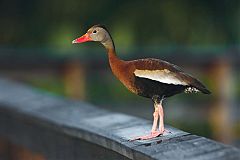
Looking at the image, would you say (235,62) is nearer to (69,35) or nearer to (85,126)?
(85,126)

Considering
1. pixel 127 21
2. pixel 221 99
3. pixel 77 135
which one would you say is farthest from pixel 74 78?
pixel 127 21

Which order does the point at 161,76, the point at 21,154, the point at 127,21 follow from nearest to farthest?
the point at 161,76 < the point at 21,154 < the point at 127,21

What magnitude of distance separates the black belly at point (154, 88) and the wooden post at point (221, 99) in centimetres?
705

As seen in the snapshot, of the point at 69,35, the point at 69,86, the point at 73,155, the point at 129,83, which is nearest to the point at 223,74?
the point at 69,86

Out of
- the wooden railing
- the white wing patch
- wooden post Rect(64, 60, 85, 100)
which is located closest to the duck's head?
the white wing patch

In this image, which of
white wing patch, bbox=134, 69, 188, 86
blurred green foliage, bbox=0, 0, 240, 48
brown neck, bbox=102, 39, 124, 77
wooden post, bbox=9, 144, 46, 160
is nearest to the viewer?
white wing patch, bbox=134, 69, 188, 86

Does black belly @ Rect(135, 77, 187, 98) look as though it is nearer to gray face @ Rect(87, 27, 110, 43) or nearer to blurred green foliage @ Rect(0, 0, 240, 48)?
Answer: gray face @ Rect(87, 27, 110, 43)

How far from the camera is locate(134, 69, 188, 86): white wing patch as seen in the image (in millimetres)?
3863

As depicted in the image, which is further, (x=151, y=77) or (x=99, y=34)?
(x=99, y=34)

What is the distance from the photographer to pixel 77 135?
477cm

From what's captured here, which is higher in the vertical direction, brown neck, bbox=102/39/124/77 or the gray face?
the gray face

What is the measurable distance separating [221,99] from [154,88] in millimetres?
7525

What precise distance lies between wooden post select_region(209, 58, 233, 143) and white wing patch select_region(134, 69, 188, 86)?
7091mm

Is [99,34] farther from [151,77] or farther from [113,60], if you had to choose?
[151,77]
